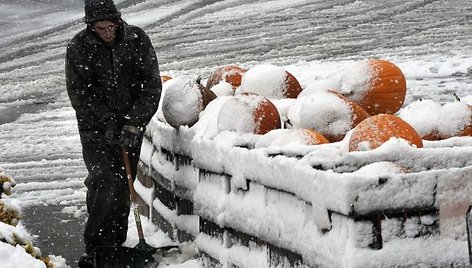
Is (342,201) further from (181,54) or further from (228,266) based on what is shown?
(181,54)

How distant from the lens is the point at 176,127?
21.5 ft

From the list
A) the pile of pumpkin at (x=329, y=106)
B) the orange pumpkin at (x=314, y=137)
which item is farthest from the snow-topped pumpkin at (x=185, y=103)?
the orange pumpkin at (x=314, y=137)

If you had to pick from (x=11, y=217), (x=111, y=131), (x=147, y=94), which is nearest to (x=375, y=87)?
(x=147, y=94)

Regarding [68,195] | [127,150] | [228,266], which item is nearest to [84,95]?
[127,150]

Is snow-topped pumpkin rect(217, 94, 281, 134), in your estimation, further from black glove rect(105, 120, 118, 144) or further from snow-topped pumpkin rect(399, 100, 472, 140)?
black glove rect(105, 120, 118, 144)

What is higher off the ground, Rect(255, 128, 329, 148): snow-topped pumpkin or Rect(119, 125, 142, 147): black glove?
Rect(255, 128, 329, 148): snow-topped pumpkin

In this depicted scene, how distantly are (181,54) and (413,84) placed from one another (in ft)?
25.0

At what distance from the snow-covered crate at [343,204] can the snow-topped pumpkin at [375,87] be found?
0.93m

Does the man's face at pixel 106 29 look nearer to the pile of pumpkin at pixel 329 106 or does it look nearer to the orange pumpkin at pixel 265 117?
the pile of pumpkin at pixel 329 106

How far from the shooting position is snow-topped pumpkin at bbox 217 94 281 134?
224 inches

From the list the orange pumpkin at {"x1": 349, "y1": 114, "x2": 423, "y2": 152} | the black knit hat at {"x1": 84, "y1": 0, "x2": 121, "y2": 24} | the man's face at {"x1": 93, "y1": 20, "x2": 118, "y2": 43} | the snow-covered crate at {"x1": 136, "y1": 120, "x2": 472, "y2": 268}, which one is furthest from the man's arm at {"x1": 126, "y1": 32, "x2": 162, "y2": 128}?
the orange pumpkin at {"x1": 349, "y1": 114, "x2": 423, "y2": 152}

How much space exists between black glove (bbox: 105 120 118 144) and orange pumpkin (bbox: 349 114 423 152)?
227 cm

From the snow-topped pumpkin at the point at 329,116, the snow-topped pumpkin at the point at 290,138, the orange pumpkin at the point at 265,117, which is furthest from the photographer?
the orange pumpkin at the point at 265,117

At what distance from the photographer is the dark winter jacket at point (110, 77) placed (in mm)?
6770
